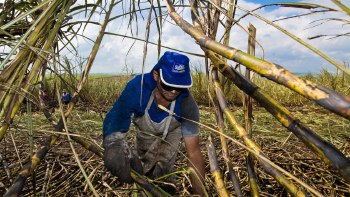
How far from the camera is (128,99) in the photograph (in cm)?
202

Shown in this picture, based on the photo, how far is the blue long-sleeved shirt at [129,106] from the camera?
184 centimetres

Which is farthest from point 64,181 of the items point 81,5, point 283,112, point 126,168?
point 283,112

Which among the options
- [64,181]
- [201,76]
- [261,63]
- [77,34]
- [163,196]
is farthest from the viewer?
[201,76]

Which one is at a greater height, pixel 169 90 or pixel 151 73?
pixel 151 73

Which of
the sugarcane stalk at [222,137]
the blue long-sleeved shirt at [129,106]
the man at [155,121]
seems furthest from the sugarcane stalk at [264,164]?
the blue long-sleeved shirt at [129,106]

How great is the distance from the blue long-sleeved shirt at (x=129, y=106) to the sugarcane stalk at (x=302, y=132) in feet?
4.38

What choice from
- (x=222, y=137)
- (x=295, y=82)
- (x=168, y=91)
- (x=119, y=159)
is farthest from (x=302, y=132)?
(x=168, y=91)

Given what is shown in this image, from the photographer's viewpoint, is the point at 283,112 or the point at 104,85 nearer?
the point at 283,112

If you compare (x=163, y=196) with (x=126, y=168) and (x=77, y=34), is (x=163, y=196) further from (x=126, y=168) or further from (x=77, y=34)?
(x=77, y=34)

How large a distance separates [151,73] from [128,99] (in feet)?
1.17

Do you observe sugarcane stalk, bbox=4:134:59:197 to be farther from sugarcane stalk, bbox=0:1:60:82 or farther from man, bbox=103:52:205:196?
man, bbox=103:52:205:196

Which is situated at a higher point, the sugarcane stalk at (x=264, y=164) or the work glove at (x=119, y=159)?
the sugarcane stalk at (x=264, y=164)

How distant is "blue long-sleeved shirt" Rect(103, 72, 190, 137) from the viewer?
1.84 meters

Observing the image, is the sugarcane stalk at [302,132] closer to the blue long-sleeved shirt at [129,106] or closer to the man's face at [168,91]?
the man's face at [168,91]
